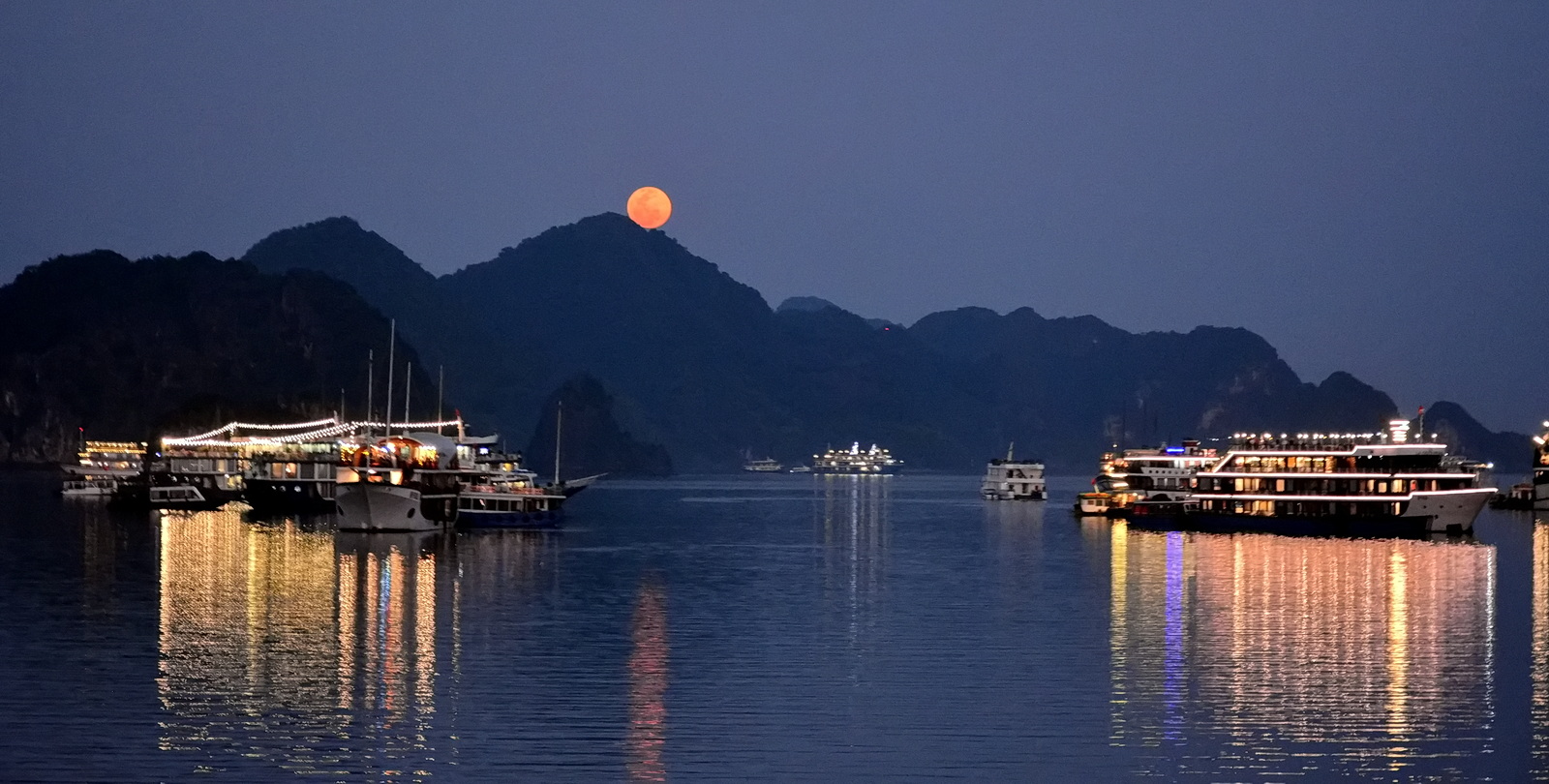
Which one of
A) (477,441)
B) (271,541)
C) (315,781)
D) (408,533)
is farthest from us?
(477,441)

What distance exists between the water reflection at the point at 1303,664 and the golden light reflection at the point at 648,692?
32.8ft

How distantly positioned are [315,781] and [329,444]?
144190 millimetres

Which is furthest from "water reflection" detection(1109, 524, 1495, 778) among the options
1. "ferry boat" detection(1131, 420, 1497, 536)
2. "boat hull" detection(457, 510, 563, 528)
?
"boat hull" detection(457, 510, 563, 528)

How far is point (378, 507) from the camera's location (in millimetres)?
101625

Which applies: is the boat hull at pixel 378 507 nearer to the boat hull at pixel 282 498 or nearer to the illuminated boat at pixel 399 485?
the illuminated boat at pixel 399 485

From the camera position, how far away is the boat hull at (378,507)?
101250mm

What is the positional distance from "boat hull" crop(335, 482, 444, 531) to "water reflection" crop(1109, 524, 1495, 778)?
4639 cm

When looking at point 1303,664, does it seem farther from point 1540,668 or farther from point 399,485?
point 399,485

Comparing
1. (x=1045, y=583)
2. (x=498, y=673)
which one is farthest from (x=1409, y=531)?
(x=498, y=673)

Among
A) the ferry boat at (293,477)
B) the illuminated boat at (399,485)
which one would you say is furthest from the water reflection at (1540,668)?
the ferry boat at (293,477)

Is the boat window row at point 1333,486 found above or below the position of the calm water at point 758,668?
above

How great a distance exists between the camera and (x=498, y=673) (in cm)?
4156

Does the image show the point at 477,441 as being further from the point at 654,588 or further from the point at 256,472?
the point at 654,588

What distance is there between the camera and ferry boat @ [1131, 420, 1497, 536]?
11438 cm
